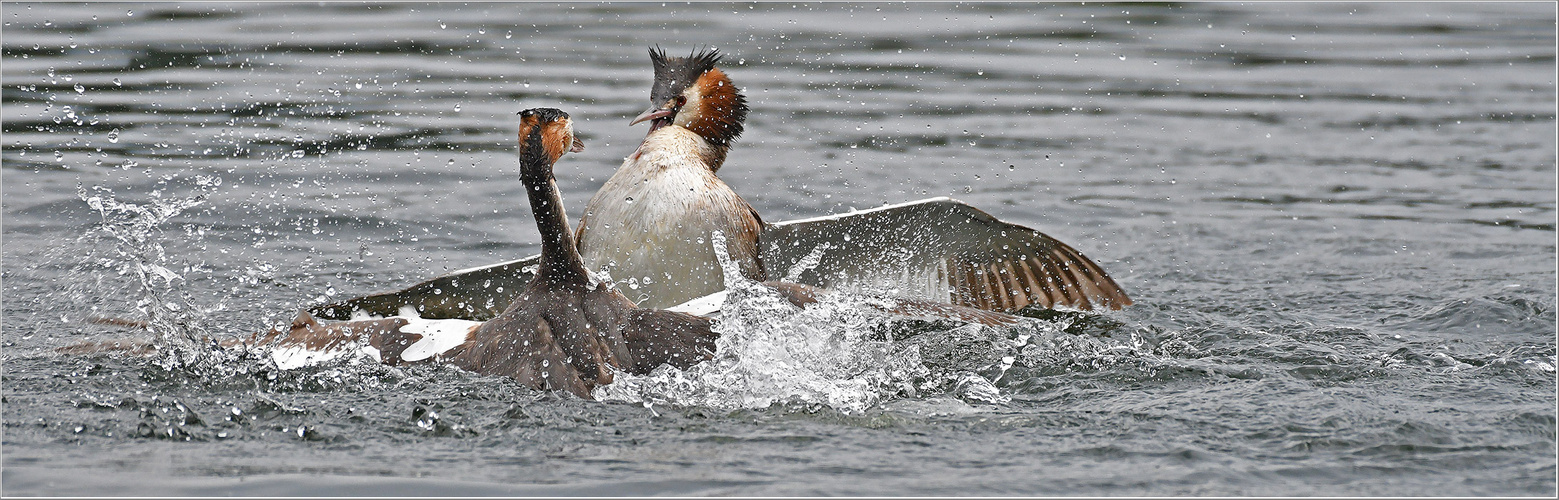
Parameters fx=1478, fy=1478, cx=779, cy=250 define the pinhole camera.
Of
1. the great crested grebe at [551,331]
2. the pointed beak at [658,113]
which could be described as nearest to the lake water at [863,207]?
the great crested grebe at [551,331]

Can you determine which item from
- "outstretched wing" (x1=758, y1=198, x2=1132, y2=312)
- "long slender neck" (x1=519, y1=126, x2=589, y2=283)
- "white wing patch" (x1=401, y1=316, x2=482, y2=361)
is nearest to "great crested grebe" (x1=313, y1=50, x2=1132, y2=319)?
"outstretched wing" (x1=758, y1=198, x2=1132, y2=312)

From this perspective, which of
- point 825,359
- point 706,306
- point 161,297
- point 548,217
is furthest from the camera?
point 161,297

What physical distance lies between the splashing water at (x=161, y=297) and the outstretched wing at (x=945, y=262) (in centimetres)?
242

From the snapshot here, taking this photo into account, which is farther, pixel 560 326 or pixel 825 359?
pixel 825 359

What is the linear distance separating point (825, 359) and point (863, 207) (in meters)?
3.46

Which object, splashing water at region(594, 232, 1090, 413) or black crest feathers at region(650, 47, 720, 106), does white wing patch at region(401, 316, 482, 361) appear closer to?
splashing water at region(594, 232, 1090, 413)

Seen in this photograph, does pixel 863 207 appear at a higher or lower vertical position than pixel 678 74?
lower

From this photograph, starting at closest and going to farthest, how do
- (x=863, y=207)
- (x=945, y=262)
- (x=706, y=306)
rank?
(x=706, y=306)
(x=945, y=262)
(x=863, y=207)

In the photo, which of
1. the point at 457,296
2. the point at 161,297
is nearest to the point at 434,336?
the point at 457,296

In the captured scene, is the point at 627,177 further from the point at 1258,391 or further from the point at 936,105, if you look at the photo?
the point at 936,105

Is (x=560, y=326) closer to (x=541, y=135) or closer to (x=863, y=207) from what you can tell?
(x=541, y=135)

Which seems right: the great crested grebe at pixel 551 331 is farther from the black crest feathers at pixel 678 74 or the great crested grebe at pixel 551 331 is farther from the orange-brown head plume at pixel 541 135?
the black crest feathers at pixel 678 74

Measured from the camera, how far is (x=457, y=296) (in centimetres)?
650

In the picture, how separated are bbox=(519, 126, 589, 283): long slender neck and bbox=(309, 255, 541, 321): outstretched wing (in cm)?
75
